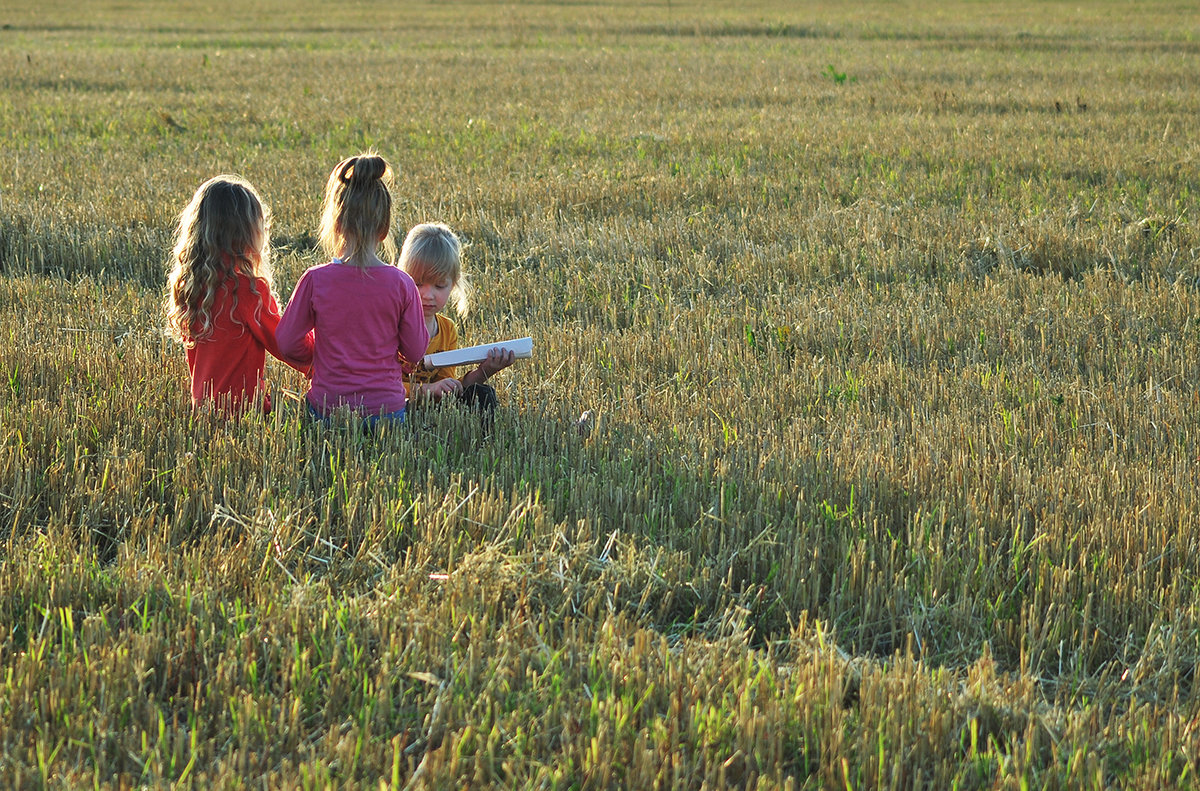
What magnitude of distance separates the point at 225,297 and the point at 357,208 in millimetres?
622

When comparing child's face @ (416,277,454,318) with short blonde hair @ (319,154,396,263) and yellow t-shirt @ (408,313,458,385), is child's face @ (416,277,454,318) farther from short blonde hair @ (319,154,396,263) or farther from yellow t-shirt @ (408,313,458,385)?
Answer: short blonde hair @ (319,154,396,263)

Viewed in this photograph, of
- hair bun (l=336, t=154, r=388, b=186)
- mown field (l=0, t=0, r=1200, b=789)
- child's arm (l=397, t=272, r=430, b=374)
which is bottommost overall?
mown field (l=0, t=0, r=1200, b=789)

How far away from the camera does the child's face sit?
183 inches

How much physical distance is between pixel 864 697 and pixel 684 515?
3.91 feet

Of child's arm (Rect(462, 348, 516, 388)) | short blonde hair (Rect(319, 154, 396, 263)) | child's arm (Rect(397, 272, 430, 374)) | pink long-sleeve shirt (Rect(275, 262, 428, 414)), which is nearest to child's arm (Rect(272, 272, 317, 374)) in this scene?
pink long-sleeve shirt (Rect(275, 262, 428, 414))

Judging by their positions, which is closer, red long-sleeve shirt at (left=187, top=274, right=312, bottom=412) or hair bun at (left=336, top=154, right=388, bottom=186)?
hair bun at (left=336, top=154, right=388, bottom=186)

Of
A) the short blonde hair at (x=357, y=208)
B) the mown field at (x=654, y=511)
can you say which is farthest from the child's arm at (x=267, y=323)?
the short blonde hair at (x=357, y=208)

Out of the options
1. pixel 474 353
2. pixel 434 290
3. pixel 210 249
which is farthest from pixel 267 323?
pixel 474 353

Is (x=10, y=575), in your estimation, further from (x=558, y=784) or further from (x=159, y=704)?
(x=558, y=784)

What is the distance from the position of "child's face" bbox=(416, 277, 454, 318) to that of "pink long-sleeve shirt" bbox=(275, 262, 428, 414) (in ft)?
0.93

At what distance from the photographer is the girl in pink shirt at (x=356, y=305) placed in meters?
4.19

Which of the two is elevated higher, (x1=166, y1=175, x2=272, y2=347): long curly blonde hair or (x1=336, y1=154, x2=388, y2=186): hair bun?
(x1=336, y1=154, x2=388, y2=186): hair bun

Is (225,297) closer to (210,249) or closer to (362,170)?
(210,249)

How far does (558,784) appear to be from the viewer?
2258mm
